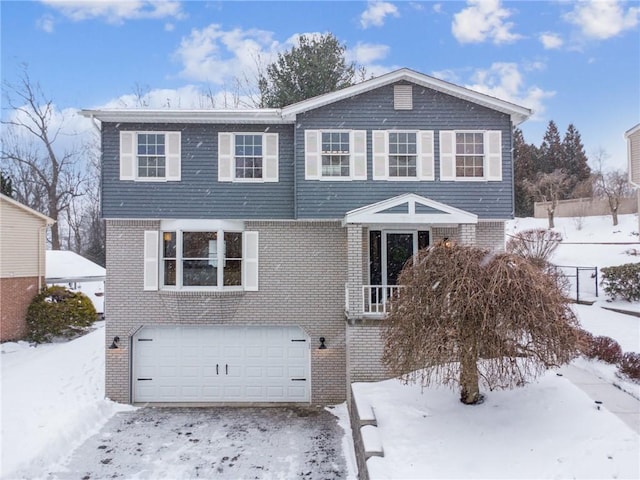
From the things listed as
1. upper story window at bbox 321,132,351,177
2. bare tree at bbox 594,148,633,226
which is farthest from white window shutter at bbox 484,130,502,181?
bare tree at bbox 594,148,633,226

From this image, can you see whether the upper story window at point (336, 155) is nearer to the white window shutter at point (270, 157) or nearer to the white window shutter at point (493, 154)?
the white window shutter at point (270, 157)

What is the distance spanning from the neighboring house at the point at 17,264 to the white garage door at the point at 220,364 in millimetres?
8214

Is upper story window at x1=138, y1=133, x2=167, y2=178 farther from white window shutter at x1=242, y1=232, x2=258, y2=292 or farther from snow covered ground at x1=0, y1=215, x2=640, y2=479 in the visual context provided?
snow covered ground at x1=0, y1=215, x2=640, y2=479

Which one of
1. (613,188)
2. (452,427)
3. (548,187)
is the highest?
(548,187)

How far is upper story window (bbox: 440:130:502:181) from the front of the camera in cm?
1156

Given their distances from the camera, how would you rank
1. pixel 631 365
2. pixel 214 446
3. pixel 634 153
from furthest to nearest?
pixel 634 153
pixel 214 446
pixel 631 365

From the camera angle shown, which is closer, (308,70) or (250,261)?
(250,261)

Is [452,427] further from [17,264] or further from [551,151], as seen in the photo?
[551,151]

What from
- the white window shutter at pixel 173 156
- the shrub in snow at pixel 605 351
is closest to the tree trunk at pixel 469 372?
the shrub in snow at pixel 605 351

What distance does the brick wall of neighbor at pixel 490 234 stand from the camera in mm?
11875

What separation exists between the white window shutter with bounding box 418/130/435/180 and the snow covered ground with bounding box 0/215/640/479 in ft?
17.8

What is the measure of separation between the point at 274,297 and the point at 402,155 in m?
5.20

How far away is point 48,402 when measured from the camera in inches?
432

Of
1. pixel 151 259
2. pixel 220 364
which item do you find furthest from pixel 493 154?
pixel 151 259
